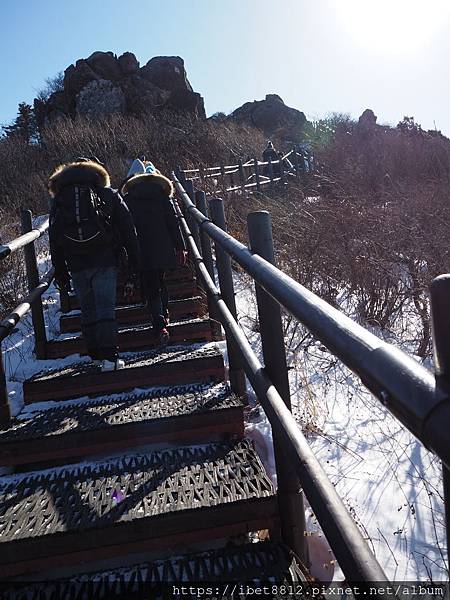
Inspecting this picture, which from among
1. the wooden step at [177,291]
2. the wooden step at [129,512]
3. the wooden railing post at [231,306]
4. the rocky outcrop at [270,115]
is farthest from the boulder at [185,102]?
the wooden step at [129,512]

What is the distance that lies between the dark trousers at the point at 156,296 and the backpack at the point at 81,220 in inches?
33.4

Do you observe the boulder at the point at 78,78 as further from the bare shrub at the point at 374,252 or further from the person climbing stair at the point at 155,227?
the person climbing stair at the point at 155,227

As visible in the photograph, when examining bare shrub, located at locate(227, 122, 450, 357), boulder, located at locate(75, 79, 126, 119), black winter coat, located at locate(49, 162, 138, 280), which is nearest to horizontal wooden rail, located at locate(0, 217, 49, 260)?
black winter coat, located at locate(49, 162, 138, 280)

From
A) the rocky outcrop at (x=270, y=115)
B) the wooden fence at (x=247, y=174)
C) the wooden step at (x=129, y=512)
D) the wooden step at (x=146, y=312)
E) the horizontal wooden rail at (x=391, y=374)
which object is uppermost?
the rocky outcrop at (x=270, y=115)

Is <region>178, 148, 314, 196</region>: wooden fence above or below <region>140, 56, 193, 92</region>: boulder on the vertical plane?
below

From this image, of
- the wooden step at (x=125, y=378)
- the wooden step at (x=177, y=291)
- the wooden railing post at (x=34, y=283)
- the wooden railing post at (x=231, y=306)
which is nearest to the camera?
the wooden railing post at (x=231, y=306)

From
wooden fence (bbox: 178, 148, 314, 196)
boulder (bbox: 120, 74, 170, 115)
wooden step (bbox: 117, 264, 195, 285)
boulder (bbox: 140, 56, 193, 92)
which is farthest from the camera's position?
boulder (bbox: 140, 56, 193, 92)

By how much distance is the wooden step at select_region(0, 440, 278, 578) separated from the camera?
1.88m

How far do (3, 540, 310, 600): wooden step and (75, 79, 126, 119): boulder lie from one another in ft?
94.7

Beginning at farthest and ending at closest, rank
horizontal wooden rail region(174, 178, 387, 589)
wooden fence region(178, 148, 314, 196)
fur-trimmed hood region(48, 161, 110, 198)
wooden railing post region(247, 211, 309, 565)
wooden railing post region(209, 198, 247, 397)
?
wooden fence region(178, 148, 314, 196) < fur-trimmed hood region(48, 161, 110, 198) < wooden railing post region(209, 198, 247, 397) < wooden railing post region(247, 211, 309, 565) < horizontal wooden rail region(174, 178, 387, 589)

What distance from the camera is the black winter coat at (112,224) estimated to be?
3.72 meters

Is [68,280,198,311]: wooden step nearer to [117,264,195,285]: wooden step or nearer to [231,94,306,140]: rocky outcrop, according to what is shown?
[117,264,195,285]: wooden step

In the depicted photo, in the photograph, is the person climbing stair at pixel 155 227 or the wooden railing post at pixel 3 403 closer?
the wooden railing post at pixel 3 403

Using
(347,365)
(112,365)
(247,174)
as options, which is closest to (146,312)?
(112,365)
